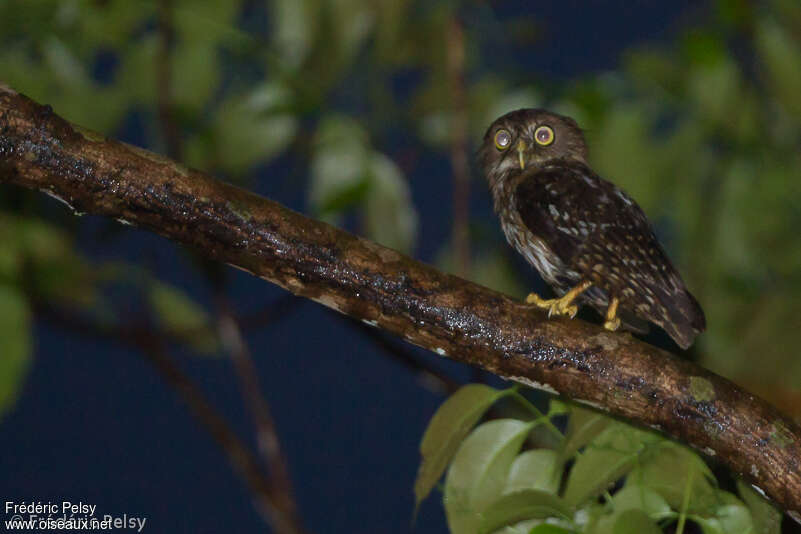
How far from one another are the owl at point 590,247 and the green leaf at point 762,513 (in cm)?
32

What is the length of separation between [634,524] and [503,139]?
4.02 ft

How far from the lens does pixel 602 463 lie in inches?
62.3

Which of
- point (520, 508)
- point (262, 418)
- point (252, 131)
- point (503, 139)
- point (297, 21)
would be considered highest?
point (297, 21)

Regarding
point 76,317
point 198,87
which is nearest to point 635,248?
point 198,87

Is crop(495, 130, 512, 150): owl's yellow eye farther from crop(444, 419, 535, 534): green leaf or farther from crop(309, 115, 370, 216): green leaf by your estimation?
crop(444, 419, 535, 534): green leaf

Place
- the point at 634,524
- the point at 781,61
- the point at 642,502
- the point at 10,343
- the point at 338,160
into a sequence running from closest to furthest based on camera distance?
the point at 634,524, the point at 642,502, the point at 10,343, the point at 781,61, the point at 338,160

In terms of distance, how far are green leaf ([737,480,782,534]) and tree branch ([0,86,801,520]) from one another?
0.17ft

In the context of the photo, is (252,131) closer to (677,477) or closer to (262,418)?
(262,418)

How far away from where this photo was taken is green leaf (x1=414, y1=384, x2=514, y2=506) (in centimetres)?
160

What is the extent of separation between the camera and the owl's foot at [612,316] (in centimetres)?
211

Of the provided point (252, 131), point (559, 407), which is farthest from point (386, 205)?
point (559, 407)

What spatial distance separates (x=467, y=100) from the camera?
3084 millimetres

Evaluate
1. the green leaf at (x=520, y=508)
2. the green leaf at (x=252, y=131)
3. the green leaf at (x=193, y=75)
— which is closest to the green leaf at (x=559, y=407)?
the green leaf at (x=520, y=508)

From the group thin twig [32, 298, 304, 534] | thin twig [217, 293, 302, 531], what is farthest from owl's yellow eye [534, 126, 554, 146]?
thin twig [32, 298, 304, 534]
